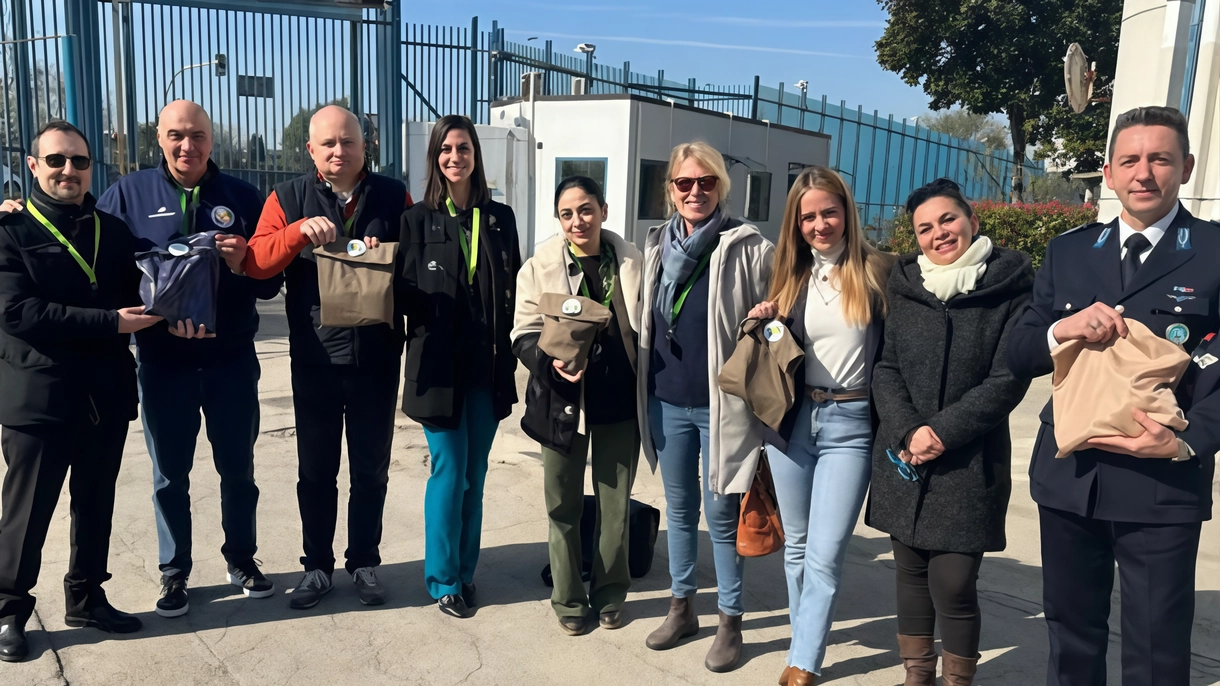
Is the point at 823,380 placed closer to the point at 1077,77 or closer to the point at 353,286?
the point at 353,286

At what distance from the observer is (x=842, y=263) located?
10.9ft

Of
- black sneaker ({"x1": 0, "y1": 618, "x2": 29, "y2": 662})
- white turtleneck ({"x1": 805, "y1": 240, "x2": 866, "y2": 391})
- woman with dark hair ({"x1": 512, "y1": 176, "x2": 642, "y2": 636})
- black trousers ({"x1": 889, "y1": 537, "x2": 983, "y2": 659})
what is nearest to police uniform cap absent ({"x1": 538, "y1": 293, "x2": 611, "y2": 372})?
woman with dark hair ({"x1": 512, "y1": 176, "x2": 642, "y2": 636})

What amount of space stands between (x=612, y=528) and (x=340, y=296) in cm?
146

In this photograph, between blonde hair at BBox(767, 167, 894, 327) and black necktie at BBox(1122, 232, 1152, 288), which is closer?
black necktie at BBox(1122, 232, 1152, 288)

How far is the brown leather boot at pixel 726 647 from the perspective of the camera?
360 centimetres

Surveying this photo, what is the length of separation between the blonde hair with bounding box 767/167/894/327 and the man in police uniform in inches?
21.0

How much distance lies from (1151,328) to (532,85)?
1186 centimetres

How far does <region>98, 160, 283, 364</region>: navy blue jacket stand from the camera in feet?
12.5

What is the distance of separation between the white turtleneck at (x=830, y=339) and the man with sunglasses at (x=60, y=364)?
8.12ft

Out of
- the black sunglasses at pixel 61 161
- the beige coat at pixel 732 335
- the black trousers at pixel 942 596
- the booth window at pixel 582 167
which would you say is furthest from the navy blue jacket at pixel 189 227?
the booth window at pixel 582 167

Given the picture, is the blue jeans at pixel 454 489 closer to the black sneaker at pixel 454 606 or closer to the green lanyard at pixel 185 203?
the black sneaker at pixel 454 606

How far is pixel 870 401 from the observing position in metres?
3.28

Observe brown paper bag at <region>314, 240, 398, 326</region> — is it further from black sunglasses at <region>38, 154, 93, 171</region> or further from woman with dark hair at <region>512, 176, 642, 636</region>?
black sunglasses at <region>38, 154, 93, 171</region>

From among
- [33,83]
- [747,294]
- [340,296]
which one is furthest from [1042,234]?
[33,83]
